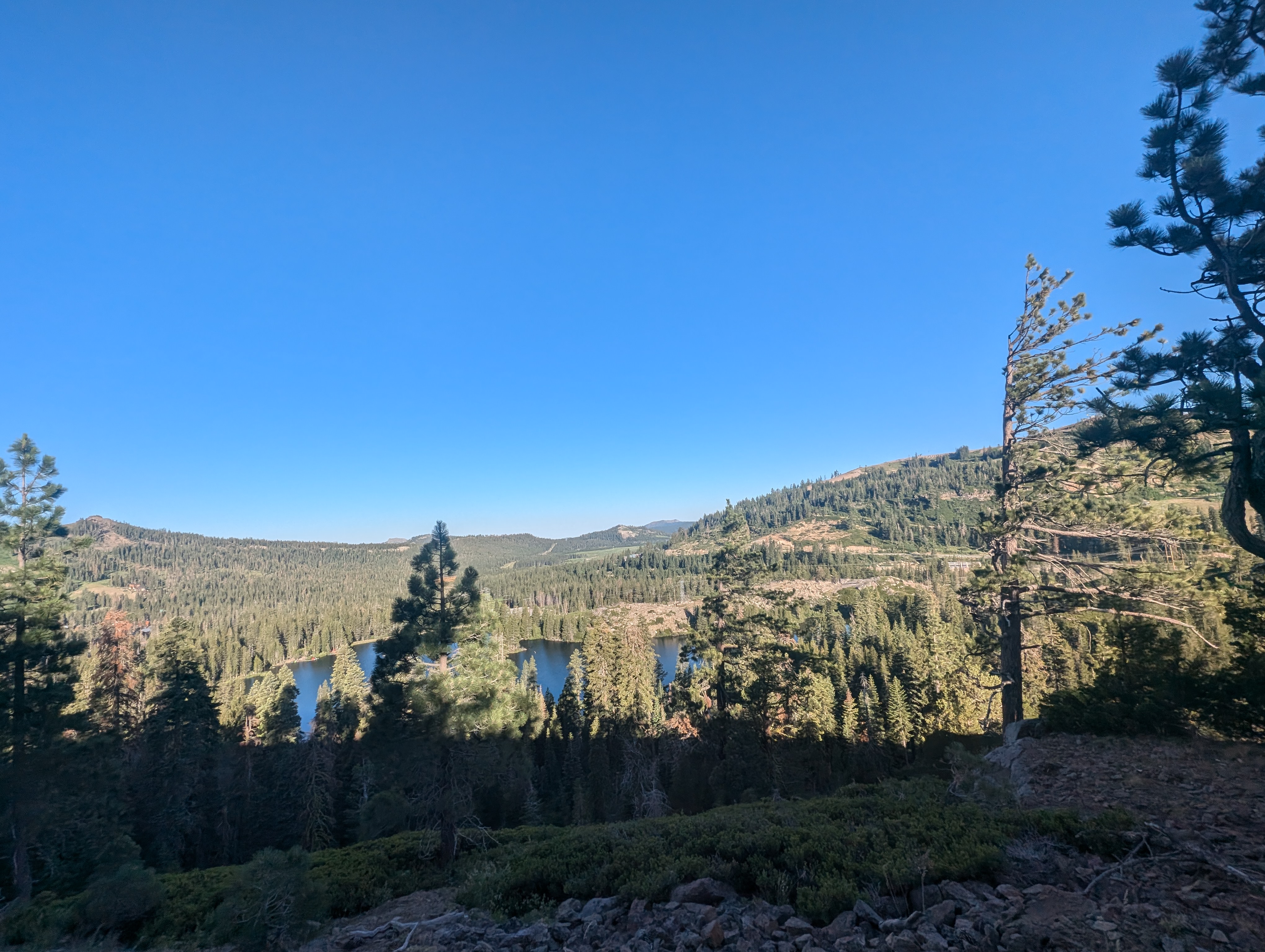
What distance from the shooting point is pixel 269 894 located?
7.26 meters

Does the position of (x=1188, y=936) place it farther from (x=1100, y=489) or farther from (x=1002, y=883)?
(x=1100, y=489)

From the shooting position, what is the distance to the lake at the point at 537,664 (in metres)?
80.1

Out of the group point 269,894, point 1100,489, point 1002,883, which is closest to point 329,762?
point 269,894

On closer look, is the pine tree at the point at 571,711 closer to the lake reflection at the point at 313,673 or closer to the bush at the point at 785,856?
the bush at the point at 785,856

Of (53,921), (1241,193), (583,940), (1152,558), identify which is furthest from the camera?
(1152,558)

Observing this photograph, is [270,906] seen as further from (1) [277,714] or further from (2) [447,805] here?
(1) [277,714]

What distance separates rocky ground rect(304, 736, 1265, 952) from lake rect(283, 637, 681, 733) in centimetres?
6899

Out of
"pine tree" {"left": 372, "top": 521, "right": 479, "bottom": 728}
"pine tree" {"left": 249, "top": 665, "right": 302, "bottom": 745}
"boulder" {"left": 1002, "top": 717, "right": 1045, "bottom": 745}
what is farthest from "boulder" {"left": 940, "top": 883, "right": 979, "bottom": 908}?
"pine tree" {"left": 249, "top": 665, "right": 302, "bottom": 745}

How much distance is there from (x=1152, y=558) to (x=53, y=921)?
26674 millimetres

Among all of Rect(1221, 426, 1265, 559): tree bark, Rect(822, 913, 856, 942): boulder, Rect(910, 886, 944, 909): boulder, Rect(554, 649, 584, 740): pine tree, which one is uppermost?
Rect(1221, 426, 1265, 559): tree bark

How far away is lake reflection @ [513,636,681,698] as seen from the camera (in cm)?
8469

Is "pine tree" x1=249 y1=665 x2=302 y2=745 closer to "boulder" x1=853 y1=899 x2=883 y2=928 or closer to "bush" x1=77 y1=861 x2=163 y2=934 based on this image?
"bush" x1=77 y1=861 x2=163 y2=934

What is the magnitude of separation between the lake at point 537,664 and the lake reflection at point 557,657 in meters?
0.14

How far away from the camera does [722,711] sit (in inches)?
811
